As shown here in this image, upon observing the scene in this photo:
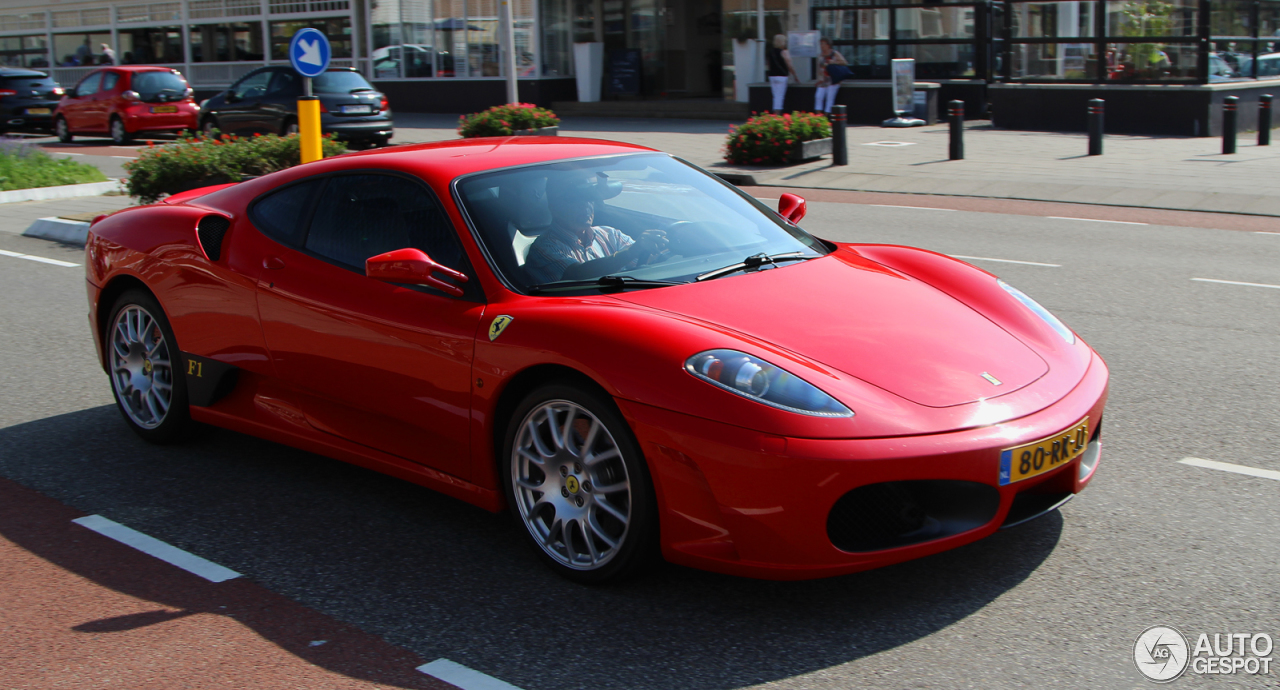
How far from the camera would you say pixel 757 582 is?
3842 millimetres

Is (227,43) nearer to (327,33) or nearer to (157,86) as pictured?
(327,33)

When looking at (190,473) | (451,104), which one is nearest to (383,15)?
(451,104)

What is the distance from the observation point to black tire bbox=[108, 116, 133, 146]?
25.7 metres

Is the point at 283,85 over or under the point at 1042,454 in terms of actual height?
over

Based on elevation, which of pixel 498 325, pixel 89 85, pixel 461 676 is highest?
pixel 89 85

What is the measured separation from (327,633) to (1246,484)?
3.38 metres

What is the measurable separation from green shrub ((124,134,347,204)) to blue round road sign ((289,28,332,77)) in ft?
3.27

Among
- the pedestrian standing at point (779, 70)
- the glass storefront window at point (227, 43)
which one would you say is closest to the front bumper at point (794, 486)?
the pedestrian standing at point (779, 70)

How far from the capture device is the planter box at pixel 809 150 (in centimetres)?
1812

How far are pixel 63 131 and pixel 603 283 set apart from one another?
2661cm

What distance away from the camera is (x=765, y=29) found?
27594mm

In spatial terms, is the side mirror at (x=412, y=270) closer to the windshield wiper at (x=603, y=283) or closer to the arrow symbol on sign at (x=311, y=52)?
the windshield wiper at (x=603, y=283)

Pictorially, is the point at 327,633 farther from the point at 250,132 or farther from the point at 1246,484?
the point at 250,132

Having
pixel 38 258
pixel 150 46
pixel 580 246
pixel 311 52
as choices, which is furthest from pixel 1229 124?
pixel 150 46
